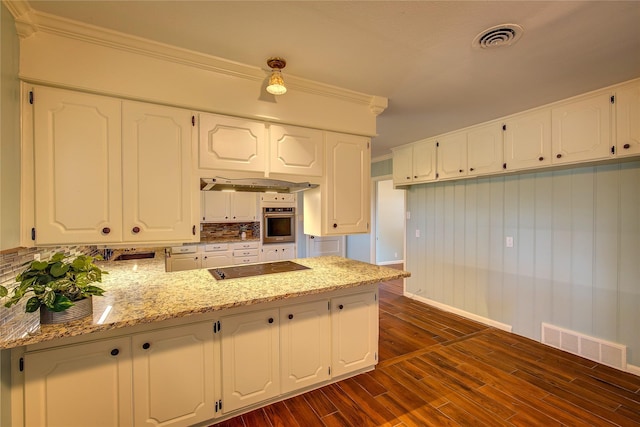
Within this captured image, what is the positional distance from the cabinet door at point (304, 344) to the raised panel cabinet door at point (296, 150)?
40.8 inches

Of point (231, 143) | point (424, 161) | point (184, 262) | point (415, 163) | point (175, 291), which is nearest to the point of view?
point (175, 291)

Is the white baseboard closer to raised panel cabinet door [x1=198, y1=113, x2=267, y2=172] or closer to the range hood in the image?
the range hood

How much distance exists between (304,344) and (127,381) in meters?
1.09

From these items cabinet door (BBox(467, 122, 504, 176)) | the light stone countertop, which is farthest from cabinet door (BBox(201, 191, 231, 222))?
cabinet door (BBox(467, 122, 504, 176))

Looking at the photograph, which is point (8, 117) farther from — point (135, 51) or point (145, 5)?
point (145, 5)

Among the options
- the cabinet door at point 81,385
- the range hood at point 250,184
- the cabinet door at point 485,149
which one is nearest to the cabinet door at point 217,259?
the range hood at point 250,184

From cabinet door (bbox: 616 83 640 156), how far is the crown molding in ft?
6.96

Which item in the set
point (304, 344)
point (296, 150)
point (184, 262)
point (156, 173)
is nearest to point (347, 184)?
point (296, 150)

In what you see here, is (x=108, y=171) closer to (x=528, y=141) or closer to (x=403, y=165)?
A: (x=528, y=141)

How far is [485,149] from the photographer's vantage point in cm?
324

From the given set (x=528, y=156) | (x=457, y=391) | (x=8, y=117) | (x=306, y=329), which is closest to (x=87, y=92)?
(x=8, y=117)

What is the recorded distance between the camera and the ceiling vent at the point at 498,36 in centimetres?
157

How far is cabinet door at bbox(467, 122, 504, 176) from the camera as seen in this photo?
3.11 m

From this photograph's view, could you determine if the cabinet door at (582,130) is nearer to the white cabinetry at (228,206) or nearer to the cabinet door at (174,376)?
the cabinet door at (174,376)
